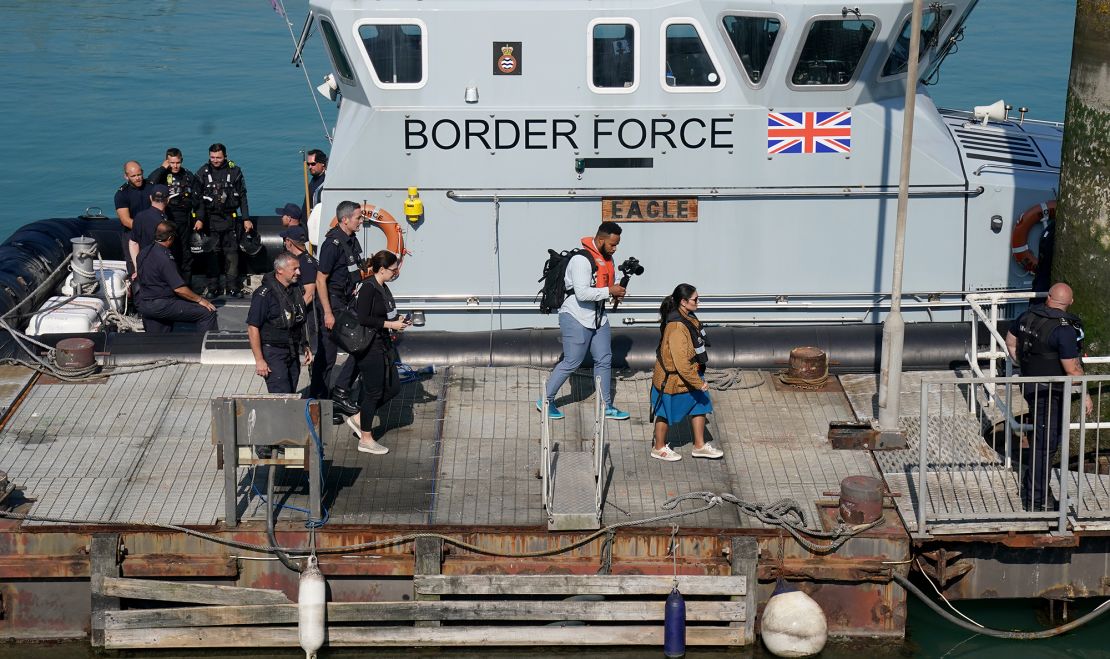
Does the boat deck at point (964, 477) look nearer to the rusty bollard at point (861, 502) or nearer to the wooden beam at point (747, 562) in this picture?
the rusty bollard at point (861, 502)

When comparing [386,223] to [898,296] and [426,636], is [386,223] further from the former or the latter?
[898,296]

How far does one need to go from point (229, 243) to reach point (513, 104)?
13.3 feet

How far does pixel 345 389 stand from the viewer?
9.55 meters

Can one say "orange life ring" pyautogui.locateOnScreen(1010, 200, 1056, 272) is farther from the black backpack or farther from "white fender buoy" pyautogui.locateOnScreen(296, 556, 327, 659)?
"white fender buoy" pyautogui.locateOnScreen(296, 556, 327, 659)

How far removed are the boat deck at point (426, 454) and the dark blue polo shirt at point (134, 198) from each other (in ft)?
9.09

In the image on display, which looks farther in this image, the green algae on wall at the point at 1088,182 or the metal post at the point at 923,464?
the green algae on wall at the point at 1088,182

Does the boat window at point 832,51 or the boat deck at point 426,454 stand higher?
the boat window at point 832,51

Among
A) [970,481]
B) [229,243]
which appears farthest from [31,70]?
[970,481]

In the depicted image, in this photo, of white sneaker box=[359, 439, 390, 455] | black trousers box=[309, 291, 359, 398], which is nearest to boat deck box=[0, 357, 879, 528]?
white sneaker box=[359, 439, 390, 455]

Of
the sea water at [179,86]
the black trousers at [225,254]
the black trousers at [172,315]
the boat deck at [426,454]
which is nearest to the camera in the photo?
the boat deck at [426,454]

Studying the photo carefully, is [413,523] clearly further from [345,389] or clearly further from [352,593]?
[345,389]

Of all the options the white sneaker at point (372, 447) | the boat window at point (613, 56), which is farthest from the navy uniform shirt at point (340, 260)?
the boat window at point (613, 56)

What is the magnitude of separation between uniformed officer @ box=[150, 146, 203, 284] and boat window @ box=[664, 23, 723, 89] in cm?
508

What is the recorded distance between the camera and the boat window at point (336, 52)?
10523 mm
